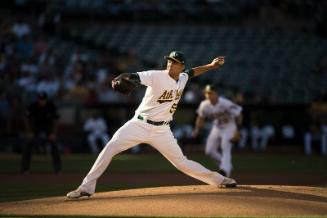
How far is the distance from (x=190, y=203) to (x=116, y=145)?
131cm

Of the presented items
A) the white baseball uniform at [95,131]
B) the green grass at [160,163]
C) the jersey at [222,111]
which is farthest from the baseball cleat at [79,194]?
the white baseball uniform at [95,131]

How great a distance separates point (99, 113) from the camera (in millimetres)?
25109

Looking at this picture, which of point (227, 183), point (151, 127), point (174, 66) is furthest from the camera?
point (227, 183)

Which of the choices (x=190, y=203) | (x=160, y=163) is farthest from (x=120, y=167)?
(x=190, y=203)

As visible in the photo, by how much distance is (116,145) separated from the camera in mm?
9695

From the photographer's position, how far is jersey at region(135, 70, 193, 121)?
9.72 meters

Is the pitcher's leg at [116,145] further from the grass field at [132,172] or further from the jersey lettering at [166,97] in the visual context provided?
the grass field at [132,172]

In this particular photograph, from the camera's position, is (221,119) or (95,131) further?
(95,131)

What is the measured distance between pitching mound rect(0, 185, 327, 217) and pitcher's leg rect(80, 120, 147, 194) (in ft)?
1.06

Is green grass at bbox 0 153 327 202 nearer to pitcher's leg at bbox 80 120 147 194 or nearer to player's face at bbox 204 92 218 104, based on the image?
pitcher's leg at bbox 80 120 147 194

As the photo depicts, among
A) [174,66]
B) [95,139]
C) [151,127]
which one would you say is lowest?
[95,139]

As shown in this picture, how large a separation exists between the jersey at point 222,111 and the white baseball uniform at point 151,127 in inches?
191

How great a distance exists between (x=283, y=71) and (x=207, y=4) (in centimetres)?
564

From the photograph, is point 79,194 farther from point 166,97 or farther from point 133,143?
point 166,97
